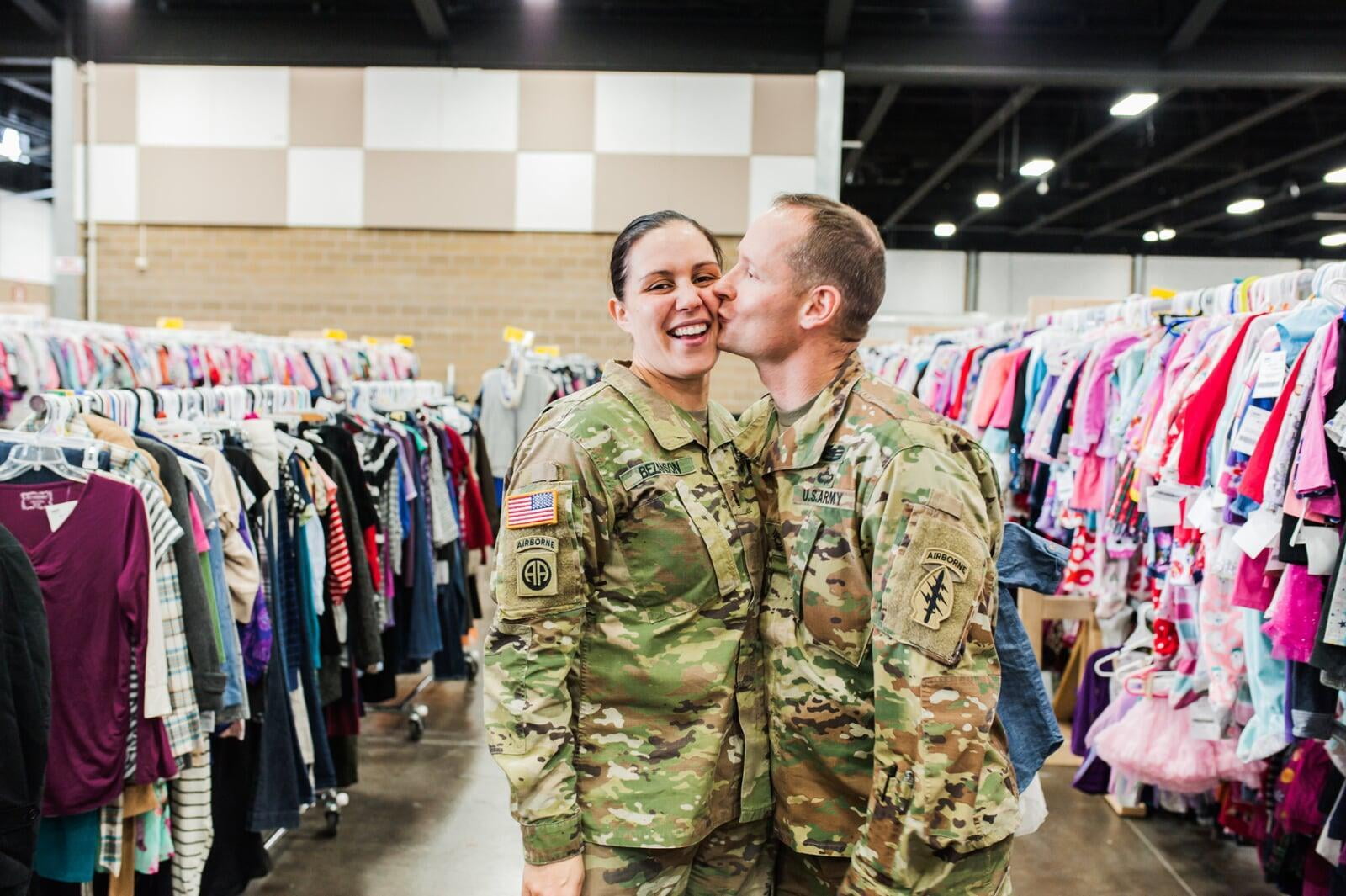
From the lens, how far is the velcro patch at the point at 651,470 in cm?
170

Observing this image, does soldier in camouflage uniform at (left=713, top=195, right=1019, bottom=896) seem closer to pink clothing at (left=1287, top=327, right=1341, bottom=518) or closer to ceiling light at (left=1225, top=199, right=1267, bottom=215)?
pink clothing at (left=1287, top=327, right=1341, bottom=518)

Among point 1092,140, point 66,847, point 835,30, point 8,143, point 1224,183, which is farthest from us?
point 1224,183

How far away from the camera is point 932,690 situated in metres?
1.44

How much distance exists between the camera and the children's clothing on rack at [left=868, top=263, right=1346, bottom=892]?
2.46 m

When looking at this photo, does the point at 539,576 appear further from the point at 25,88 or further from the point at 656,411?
the point at 25,88

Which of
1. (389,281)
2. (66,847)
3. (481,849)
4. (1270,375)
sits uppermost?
(389,281)

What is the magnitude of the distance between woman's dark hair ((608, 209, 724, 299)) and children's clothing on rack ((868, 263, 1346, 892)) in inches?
61.8

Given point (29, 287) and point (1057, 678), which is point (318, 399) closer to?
point (1057, 678)

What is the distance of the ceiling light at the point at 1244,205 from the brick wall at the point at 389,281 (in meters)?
10.7

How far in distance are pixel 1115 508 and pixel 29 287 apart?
52.4 ft

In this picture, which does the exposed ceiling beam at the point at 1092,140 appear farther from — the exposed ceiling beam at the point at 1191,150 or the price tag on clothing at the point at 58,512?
the price tag on clothing at the point at 58,512

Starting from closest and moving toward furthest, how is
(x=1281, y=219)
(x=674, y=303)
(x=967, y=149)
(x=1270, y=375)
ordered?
(x=674, y=303) < (x=1270, y=375) < (x=967, y=149) < (x=1281, y=219)

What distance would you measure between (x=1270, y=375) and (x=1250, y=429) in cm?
14

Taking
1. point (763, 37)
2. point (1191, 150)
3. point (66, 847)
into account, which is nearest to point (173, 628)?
point (66, 847)
